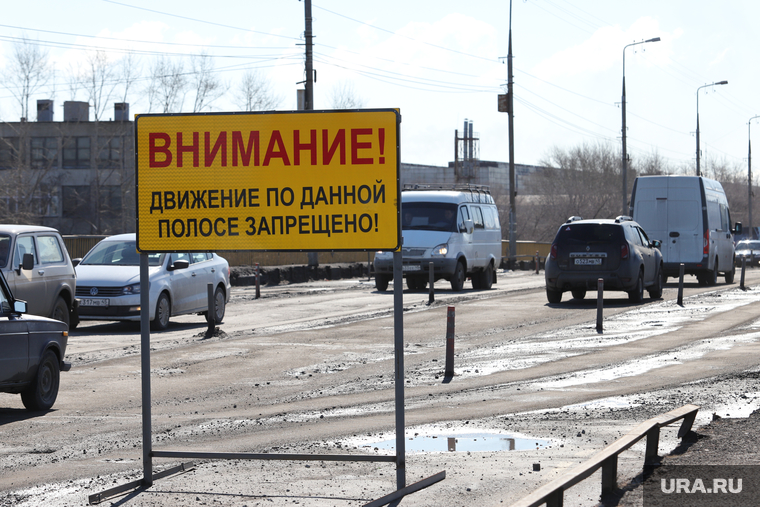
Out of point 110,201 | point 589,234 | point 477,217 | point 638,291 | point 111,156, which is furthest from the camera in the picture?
point 111,156

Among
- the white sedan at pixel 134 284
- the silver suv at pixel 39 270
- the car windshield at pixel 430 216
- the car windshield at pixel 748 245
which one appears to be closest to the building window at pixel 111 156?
the car windshield at pixel 748 245

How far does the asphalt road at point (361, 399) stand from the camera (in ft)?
21.6

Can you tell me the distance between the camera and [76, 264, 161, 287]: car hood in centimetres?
1714

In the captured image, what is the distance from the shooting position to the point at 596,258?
834 inches

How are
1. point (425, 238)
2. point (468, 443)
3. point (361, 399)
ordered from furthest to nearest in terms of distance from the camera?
point (425, 238), point (361, 399), point (468, 443)

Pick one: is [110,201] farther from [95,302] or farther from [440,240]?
[95,302]

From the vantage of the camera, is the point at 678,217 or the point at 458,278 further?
the point at 678,217

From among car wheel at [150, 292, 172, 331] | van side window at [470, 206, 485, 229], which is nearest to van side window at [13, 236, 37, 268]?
car wheel at [150, 292, 172, 331]

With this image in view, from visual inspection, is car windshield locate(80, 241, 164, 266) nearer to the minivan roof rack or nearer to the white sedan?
the white sedan

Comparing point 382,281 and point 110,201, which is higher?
point 110,201

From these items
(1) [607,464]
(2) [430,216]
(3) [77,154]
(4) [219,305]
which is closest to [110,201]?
(3) [77,154]

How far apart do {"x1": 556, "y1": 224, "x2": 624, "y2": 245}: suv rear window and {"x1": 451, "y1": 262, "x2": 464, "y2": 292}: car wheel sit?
515 centimetres

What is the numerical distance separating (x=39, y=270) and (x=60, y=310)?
893mm

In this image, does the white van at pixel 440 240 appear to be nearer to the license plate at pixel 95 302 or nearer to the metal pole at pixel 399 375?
the license plate at pixel 95 302
